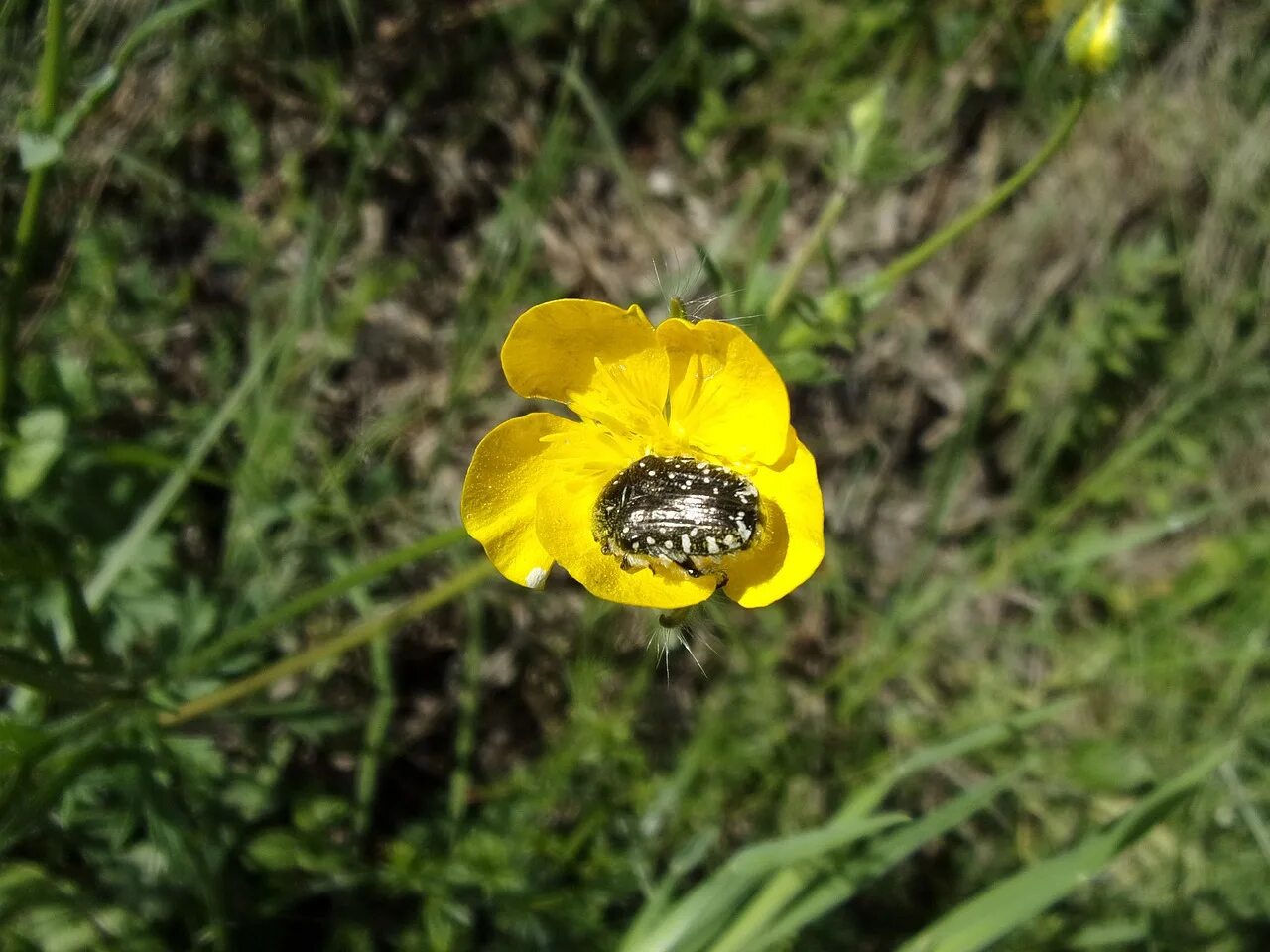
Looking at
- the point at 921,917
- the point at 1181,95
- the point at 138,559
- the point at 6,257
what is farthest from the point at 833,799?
the point at 6,257

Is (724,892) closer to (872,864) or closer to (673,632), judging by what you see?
(872,864)

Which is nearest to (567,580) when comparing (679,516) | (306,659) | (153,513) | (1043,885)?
(306,659)

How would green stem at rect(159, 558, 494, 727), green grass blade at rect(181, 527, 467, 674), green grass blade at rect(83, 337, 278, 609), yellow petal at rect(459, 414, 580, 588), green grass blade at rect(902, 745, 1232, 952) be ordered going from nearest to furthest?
yellow petal at rect(459, 414, 580, 588) < green grass blade at rect(181, 527, 467, 674) < green stem at rect(159, 558, 494, 727) < green grass blade at rect(902, 745, 1232, 952) < green grass blade at rect(83, 337, 278, 609)

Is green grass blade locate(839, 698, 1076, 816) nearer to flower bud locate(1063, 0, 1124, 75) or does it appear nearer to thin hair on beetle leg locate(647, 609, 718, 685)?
thin hair on beetle leg locate(647, 609, 718, 685)

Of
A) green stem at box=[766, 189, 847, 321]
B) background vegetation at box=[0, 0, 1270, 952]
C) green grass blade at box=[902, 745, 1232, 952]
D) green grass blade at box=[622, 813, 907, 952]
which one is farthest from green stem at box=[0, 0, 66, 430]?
green grass blade at box=[902, 745, 1232, 952]

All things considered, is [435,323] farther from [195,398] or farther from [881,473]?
[881,473]

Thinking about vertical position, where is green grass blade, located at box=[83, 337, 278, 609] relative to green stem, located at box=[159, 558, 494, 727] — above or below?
above
